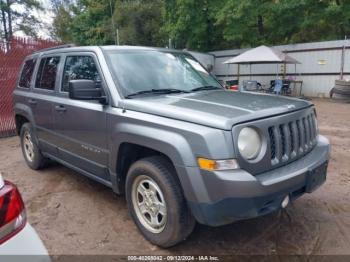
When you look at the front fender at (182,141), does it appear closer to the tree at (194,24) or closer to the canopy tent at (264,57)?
the canopy tent at (264,57)

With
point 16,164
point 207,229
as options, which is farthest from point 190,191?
point 16,164

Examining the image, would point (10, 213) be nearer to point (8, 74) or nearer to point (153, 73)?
point (153, 73)

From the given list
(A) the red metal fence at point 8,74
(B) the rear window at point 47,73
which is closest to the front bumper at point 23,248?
(B) the rear window at point 47,73

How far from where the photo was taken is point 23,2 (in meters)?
28.9

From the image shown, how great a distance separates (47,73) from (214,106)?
9.58 ft

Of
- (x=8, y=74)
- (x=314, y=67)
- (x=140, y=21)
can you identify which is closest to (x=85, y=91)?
(x=8, y=74)

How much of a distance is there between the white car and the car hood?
58.9 inches

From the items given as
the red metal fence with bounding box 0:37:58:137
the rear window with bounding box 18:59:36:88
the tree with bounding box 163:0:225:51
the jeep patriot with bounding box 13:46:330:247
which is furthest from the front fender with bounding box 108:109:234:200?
the tree with bounding box 163:0:225:51

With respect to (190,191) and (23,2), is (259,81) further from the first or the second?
(23,2)

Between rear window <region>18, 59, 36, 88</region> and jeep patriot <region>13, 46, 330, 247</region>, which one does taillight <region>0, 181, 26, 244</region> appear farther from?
rear window <region>18, 59, 36, 88</region>

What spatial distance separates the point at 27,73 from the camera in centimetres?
567

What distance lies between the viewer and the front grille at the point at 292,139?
2.94m

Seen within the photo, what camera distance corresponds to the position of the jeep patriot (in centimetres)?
274

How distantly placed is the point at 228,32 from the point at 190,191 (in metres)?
18.1
